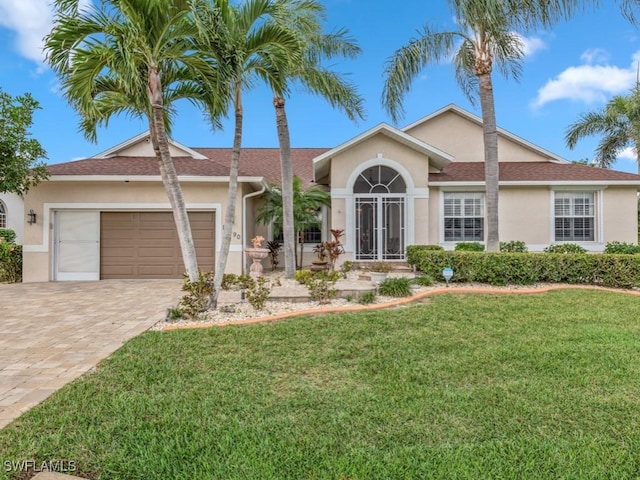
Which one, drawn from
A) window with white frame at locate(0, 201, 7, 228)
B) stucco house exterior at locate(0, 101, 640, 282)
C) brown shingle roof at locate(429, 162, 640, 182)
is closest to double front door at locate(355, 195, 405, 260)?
stucco house exterior at locate(0, 101, 640, 282)

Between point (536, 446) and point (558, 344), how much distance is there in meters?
3.18

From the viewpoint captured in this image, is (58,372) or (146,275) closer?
(58,372)

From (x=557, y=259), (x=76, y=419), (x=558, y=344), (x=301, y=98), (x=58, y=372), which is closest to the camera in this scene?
(x=76, y=419)

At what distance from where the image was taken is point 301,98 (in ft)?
40.6

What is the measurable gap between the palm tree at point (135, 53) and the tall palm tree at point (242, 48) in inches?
18.1

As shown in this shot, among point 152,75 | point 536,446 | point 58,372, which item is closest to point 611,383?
point 536,446

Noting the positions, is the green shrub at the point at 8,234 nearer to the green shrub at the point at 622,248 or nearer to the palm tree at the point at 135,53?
the palm tree at the point at 135,53

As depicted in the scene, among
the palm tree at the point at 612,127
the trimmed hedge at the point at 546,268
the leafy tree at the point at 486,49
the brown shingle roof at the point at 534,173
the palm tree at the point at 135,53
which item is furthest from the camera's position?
the palm tree at the point at 612,127

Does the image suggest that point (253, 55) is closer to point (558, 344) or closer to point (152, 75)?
point (152, 75)

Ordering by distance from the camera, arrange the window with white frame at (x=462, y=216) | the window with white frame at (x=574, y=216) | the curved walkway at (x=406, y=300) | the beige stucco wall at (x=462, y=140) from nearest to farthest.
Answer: the curved walkway at (x=406, y=300) → the window with white frame at (x=574, y=216) → the window with white frame at (x=462, y=216) → the beige stucco wall at (x=462, y=140)

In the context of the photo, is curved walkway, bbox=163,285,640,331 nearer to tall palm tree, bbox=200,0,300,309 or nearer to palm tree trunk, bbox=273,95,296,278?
tall palm tree, bbox=200,0,300,309

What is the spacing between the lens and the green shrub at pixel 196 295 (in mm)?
7164

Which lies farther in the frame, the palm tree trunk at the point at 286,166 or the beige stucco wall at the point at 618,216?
Answer: the beige stucco wall at the point at 618,216

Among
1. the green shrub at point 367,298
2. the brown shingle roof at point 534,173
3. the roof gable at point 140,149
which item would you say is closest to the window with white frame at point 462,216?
the brown shingle roof at point 534,173
